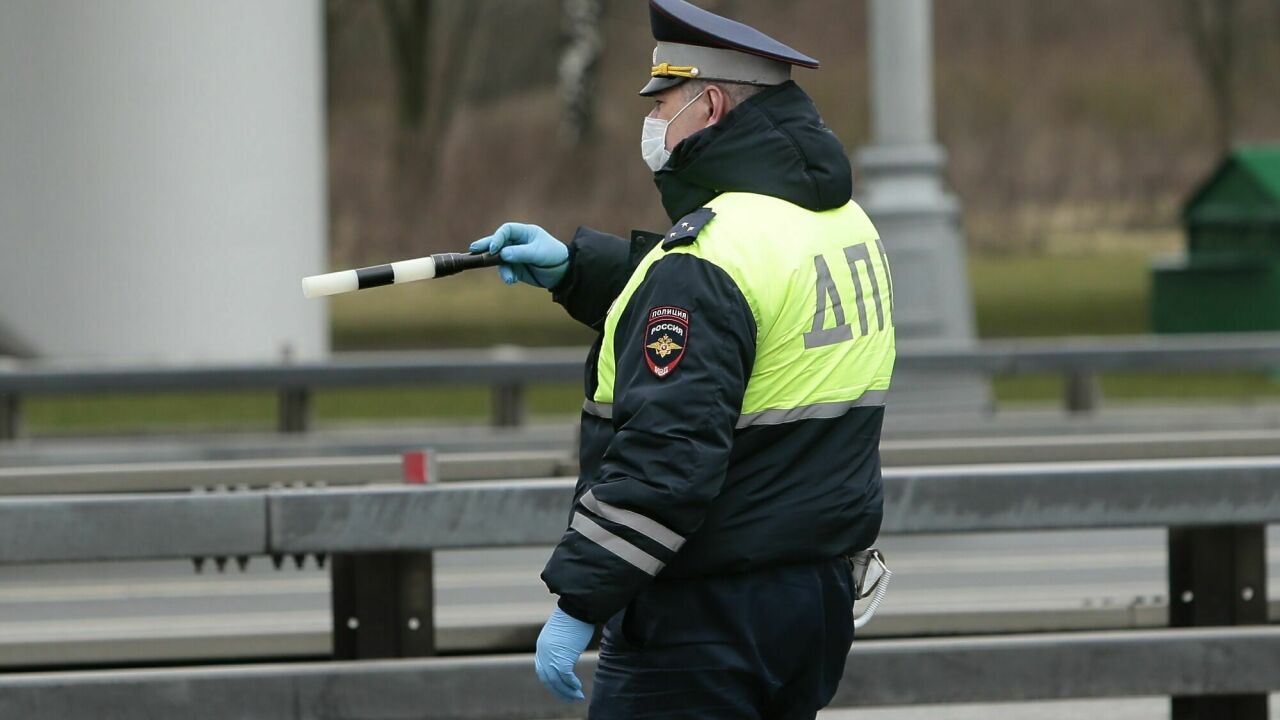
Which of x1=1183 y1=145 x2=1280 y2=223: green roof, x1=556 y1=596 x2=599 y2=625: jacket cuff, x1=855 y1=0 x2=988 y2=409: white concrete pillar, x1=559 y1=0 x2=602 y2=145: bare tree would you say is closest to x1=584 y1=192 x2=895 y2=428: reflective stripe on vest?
x1=556 y1=596 x2=599 y2=625: jacket cuff

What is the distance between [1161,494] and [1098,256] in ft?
99.5

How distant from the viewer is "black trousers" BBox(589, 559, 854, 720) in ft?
11.1

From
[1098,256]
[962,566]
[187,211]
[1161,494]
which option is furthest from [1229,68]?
[1161,494]

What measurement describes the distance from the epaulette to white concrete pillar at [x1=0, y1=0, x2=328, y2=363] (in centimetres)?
1245

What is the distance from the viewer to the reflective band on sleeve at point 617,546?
325 cm

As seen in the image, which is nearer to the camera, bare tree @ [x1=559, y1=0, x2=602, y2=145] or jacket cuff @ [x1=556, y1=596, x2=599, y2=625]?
jacket cuff @ [x1=556, y1=596, x2=599, y2=625]

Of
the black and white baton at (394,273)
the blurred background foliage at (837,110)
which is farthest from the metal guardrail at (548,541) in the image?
the blurred background foliage at (837,110)

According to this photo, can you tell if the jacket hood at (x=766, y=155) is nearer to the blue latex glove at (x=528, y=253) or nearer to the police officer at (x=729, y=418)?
the police officer at (x=729, y=418)

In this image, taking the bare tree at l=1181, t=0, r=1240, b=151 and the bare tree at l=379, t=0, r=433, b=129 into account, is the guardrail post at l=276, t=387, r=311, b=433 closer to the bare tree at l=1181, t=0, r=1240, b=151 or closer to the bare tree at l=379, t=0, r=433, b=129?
the bare tree at l=379, t=0, r=433, b=129

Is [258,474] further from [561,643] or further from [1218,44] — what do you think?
[1218,44]

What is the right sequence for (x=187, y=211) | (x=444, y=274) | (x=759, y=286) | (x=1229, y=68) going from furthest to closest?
1. (x=1229, y=68)
2. (x=187, y=211)
3. (x=444, y=274)
4. (x=759, y=286)

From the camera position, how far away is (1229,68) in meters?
34.0

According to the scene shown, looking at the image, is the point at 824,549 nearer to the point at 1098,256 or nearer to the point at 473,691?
the point at 473,691

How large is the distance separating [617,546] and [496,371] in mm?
9246
